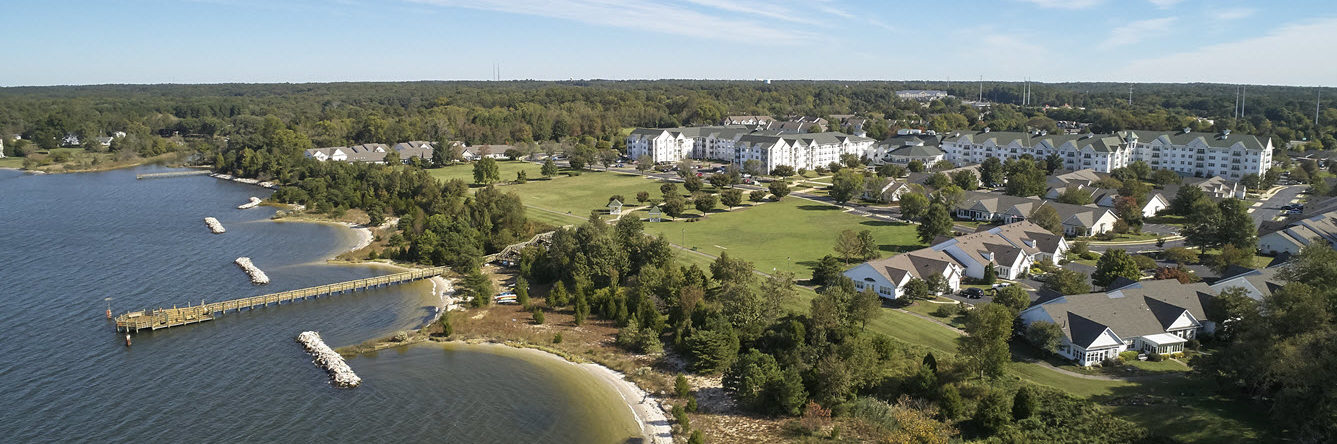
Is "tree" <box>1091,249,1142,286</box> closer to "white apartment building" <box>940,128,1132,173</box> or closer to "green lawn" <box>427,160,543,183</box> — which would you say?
"white apartment building" <box>940,128,1132,173</box>

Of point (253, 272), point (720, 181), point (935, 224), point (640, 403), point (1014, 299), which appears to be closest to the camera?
point (640, 403)

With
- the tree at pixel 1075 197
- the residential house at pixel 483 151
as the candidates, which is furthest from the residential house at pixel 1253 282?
the residential house at pixel 483 151

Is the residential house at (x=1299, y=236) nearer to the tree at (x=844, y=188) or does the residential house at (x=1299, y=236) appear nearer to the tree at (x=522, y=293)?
the tree at (x=844, y=188)

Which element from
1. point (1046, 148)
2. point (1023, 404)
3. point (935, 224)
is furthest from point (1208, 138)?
point (1023, 404)

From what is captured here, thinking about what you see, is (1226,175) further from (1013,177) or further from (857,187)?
Result: (857,187)

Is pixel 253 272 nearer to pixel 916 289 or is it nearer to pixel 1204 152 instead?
pixel 916 289

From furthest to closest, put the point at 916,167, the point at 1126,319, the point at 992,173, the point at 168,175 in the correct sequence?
the point at 168,175 → the point at 916,167 → the point at 992,173 → the point at 1126,319

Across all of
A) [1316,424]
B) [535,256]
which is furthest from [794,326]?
[535,256]
